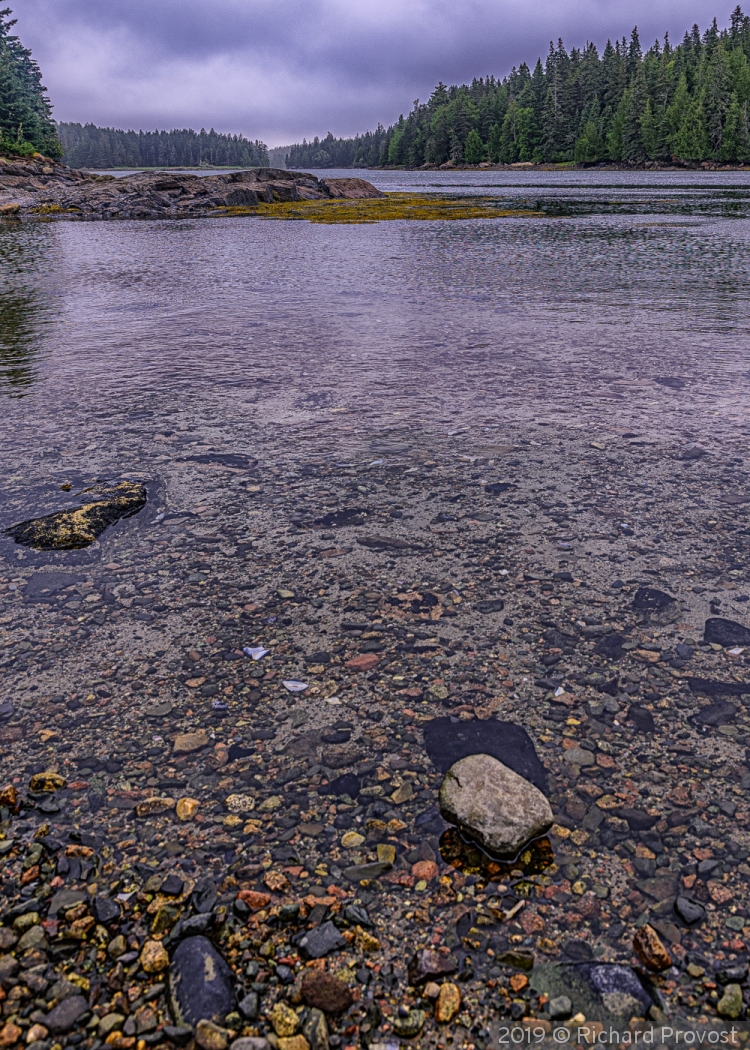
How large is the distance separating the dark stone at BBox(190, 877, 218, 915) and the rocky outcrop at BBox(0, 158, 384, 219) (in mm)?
48212

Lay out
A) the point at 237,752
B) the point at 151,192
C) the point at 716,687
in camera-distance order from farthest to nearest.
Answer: the point at 151,192
the point at 716,687
the point at 237,752

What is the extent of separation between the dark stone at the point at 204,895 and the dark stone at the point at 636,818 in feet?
4.54

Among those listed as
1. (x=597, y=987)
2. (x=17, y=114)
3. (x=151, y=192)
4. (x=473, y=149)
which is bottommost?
(x=597, y=987)

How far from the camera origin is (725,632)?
3357mm

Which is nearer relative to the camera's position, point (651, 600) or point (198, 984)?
point (198, 984)

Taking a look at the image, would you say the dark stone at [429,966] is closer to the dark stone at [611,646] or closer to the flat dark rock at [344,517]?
the dark stone at [611,646]

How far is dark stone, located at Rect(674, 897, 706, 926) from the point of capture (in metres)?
2.03

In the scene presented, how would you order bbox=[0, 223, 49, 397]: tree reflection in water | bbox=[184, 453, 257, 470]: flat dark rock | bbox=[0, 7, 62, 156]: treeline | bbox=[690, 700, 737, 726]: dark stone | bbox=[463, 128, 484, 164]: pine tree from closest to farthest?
bbox=[690, 700, 737, 726]: dark stone, bbox=[184, 453, 257, 470]: flat dark rock, bbox=[0, 223, 49, 397]: tree reflection in water, bbox=[0, 7, 62, 156]: treeline, bbox=[463, 128, 484, 164]: pine tree

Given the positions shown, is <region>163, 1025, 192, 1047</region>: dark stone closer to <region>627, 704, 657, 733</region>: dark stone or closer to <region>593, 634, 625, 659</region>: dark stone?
<region>627, 704, 657, 733</region>: dark stone

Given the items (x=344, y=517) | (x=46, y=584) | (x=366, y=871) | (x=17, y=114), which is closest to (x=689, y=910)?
(x=366, y=871)

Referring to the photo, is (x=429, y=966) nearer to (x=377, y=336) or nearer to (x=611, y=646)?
(x=611, y=646)

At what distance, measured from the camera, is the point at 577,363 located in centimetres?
839

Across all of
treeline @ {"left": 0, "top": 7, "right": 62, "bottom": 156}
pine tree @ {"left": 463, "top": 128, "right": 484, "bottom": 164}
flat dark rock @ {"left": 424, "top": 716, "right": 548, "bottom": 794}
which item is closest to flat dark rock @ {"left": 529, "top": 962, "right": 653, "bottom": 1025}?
flat dark rock @ {"left": 424, "top": 716, "right": 548, "bottom": 794}

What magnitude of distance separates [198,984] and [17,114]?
85.8 m
